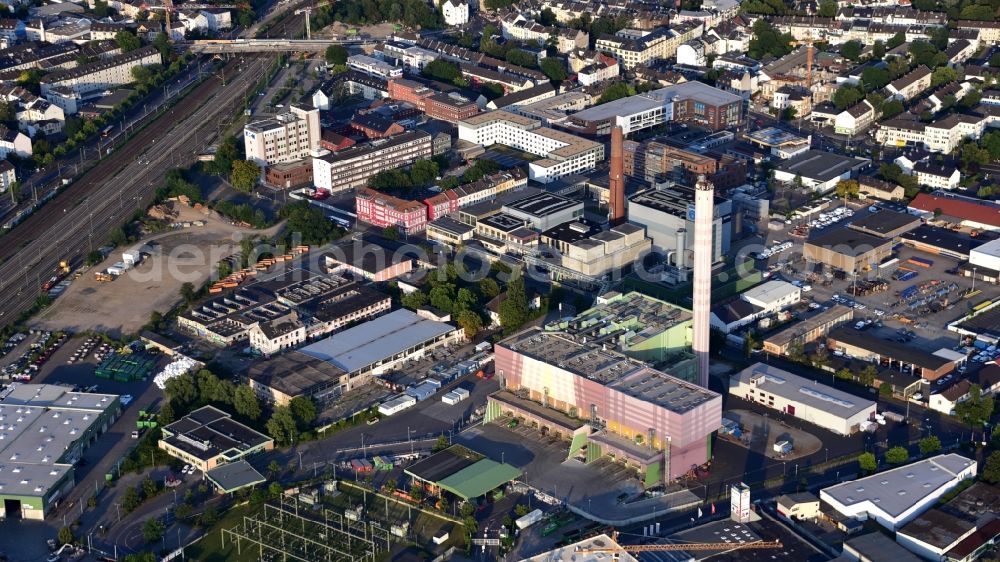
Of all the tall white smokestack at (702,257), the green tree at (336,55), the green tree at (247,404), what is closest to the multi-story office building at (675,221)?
the tall white smokestack at (702,257)

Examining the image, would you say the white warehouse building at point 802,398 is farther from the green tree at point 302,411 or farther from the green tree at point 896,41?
the green tree at point 896,41

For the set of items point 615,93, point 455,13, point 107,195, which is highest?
point 455,13

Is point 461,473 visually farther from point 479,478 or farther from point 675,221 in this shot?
point 675,221

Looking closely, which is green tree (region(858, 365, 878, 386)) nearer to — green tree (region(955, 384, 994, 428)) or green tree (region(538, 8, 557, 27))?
green tree (region(955, 384, 994, 428))

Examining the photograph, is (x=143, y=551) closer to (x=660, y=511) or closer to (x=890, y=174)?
(x=660, y=511)

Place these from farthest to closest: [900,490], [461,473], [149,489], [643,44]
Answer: [643,44] < [461,473] < [149,489] < [900,490]

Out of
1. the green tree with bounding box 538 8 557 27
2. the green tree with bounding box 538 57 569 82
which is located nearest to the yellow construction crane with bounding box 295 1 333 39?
the green tree with bounding box 538 8 557 27

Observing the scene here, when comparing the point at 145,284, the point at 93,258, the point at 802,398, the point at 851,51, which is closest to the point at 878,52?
the point at 851,51
